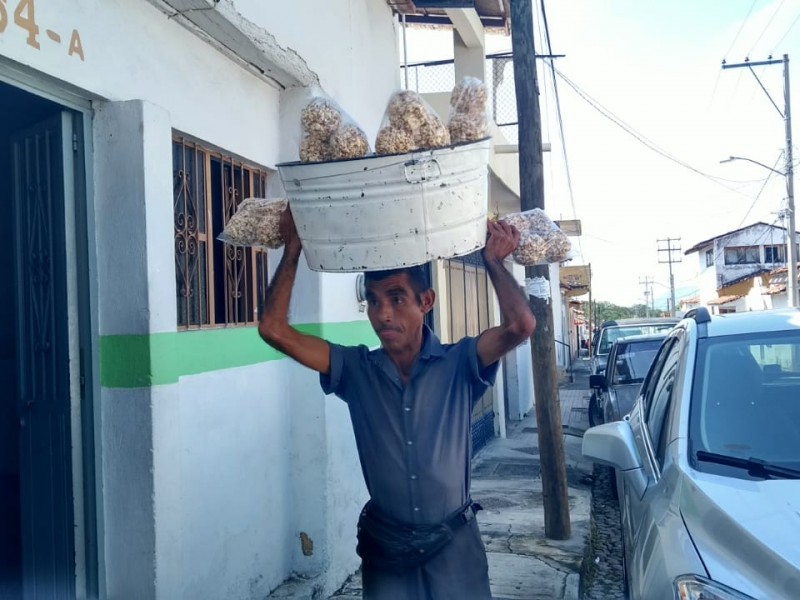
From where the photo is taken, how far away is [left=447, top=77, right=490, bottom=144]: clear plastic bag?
2430 millimetres

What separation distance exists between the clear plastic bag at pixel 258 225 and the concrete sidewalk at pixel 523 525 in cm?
310

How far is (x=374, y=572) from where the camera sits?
2.54 metres

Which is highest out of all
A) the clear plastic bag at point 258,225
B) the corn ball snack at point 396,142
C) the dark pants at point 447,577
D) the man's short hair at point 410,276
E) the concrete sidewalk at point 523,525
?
the corn ball snack at point 396,142

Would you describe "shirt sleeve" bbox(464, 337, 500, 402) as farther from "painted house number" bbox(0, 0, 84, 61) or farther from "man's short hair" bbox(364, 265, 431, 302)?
"painted house number" bbox(0, 0, 84, 61)

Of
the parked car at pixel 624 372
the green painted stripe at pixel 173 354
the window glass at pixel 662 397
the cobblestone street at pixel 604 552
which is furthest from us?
the parked car at pixel 624 372

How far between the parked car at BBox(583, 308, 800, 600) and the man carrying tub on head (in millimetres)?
666

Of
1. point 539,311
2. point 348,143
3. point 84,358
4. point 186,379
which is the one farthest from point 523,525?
point 348,143

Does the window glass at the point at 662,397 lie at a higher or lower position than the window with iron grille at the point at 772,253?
lower

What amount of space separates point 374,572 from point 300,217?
1.16 meters

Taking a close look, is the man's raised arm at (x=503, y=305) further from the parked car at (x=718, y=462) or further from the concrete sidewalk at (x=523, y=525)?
the concrete sidewalk at (x=523, y=525)

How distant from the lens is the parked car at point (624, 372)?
30.1 ft

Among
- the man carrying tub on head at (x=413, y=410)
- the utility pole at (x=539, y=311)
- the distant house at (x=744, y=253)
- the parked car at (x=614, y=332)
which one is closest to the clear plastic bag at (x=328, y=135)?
the man carrying tub on head at (x=413, y=410)

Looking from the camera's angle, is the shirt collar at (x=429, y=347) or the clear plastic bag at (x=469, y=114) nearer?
the clear plastic bag at (x=469, y=114)

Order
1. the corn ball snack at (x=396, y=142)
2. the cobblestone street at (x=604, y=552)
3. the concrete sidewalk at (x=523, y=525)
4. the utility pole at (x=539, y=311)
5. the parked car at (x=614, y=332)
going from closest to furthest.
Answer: the corn ball snack at (x=396, y=142) → the concrete sidewalk at (x=523, y=525) → the cobblestone street at (x=604, y=552) → the utility pole at (x=539, y=311) → the parked car at (x=614, y=332)
